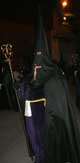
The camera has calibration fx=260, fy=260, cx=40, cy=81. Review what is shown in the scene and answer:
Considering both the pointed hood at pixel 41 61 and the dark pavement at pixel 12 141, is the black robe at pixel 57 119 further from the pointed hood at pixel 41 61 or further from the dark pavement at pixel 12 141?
the dark pavement at pixel 12 141

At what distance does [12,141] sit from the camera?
4125 mm

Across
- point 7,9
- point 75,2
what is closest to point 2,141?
point 7,9

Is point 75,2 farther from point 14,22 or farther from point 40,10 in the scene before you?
point 40,10

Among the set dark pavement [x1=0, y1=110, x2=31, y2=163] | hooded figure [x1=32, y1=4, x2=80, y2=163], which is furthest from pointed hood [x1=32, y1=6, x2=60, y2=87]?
dark pavement [x1=0, y1=110, x2=31, y2=163]

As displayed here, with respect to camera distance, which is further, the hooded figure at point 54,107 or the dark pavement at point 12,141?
the dark pavement at point 12,141

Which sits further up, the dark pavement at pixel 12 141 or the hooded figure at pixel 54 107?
the hooded figure at pixel 54 107

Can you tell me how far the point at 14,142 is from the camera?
407 cm

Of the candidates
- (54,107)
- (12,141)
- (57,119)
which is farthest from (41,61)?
(12,141)

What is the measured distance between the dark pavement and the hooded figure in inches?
38.3

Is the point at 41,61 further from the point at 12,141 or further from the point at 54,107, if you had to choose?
the point at 12,141

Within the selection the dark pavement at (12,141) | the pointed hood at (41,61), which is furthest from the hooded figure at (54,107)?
the dark pavement at (12,141)

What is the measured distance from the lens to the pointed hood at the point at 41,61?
94.0 inches

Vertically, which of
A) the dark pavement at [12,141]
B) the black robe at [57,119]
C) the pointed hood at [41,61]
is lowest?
the dark pavement at [12,141]

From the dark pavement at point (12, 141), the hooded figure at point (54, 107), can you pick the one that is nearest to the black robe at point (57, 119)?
the hooded figure at point (54, 107)
